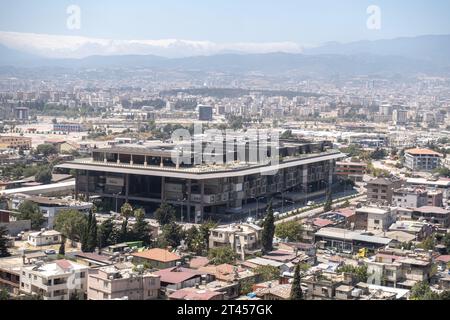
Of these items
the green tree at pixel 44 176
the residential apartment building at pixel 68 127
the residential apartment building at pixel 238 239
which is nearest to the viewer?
the residential apartment building at pixel 238 239

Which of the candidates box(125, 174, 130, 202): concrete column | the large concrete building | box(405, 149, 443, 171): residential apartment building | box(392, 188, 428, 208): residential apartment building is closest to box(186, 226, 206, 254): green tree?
the large concrete building

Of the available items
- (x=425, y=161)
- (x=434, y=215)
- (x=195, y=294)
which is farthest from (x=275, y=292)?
(x=425, y=161)

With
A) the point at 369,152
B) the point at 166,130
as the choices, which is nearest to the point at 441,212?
the point at 369,152

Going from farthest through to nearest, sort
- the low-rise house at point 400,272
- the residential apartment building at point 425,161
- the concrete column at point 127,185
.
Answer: the residential apartment building at point 425,161 → the concrete column at point 127,185 → the low-rise house at point 400,272

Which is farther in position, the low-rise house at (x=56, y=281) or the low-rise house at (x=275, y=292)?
the low-rise house at (x=56, y=281)

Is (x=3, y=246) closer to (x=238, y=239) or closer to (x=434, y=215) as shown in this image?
(x=238, y=239)

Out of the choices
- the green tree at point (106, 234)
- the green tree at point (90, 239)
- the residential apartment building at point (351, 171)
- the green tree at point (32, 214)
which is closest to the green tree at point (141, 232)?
the green tree at point (106, 234)

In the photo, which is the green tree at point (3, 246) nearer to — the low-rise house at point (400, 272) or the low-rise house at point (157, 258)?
the low-rise house at point (157, 258)
